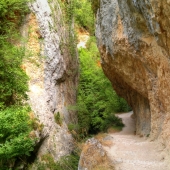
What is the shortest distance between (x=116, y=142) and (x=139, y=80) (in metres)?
3.39

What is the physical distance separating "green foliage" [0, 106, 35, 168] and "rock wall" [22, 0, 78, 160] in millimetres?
2164

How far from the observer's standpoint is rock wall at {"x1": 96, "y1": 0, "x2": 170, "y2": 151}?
20.6ft

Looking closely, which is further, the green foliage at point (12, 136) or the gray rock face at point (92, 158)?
the green foliage at point (12, 136)

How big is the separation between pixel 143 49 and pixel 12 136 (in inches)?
241

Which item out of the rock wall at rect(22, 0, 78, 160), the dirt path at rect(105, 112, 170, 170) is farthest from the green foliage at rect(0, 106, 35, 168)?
the dirt path at rect(105, 112, 170, 170)

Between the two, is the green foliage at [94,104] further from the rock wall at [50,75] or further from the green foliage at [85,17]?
the green foliage at [85,17]

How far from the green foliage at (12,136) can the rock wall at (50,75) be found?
2.16m

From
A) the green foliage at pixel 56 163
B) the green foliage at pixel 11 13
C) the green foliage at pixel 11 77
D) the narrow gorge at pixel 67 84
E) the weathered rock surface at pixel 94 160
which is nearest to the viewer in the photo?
the weathered rock surface at pixel 94 160

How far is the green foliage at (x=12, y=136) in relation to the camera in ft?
25.3

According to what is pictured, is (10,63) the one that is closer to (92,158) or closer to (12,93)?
(12,93)

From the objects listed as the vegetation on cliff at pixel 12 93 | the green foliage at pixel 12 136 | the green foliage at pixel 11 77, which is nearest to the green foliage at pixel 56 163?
the vegetation on cliff at pixel 12 93

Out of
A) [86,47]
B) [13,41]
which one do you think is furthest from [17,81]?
[86,47]

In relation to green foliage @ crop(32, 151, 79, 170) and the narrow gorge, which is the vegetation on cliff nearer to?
the narrow gorge

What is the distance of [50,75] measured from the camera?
13.2m
